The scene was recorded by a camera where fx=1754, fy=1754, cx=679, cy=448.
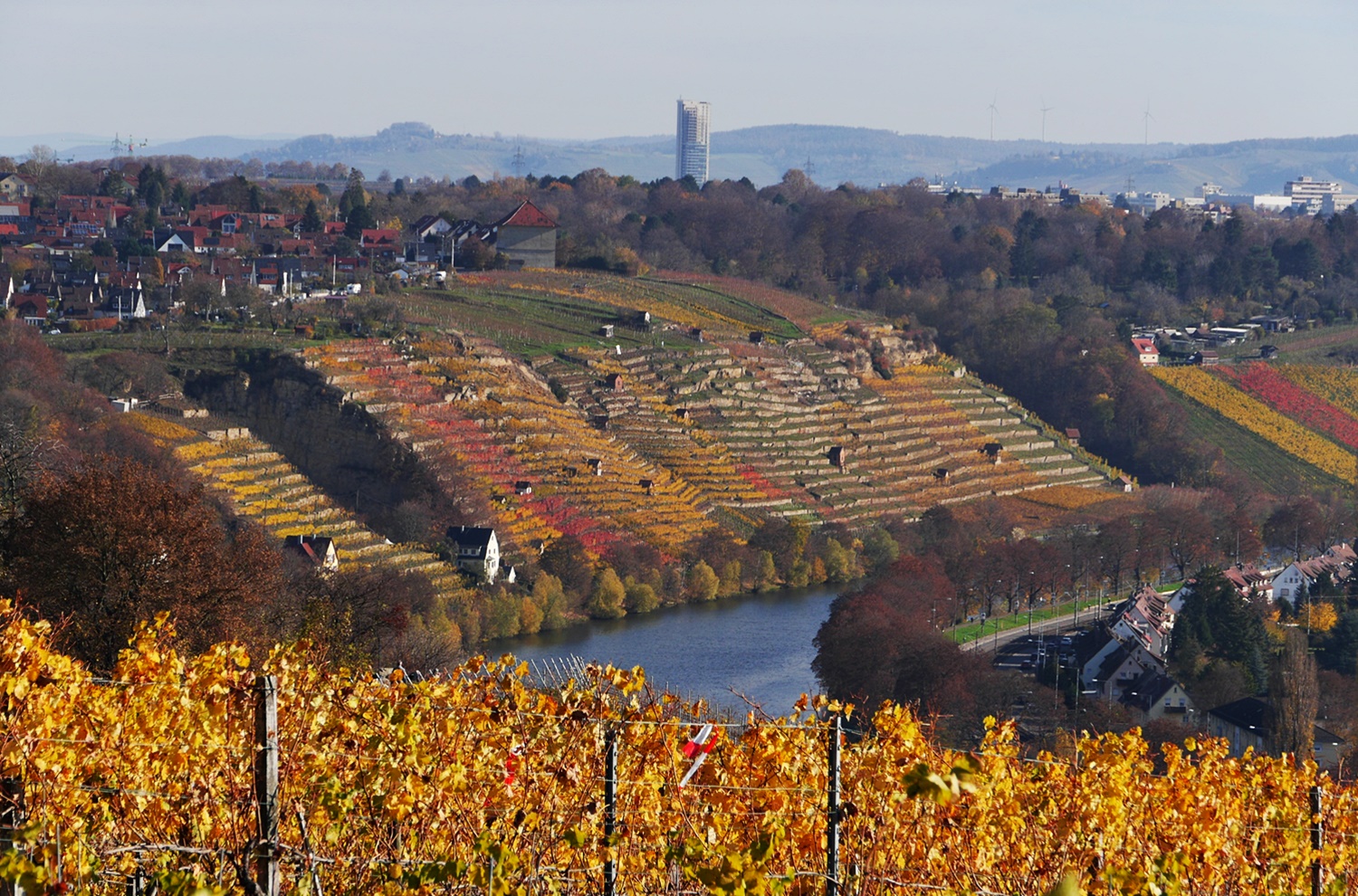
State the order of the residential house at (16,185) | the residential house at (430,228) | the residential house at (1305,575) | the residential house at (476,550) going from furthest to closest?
the residential house at (16,185)
the residential house at (430,228)
the residential house at (476,550)
the residential house at (1305,575)

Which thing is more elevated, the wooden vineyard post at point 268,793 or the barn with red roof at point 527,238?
the wooden vineyard post at point 268,793

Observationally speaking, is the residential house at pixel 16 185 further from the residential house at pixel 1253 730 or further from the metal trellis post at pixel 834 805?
the metal trellis post at pixel 834 805

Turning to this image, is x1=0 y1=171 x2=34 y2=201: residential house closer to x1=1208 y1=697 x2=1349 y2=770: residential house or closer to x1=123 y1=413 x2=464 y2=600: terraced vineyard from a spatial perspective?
x1=123 y1=413 x2=464 y2=600: terraced vineyard

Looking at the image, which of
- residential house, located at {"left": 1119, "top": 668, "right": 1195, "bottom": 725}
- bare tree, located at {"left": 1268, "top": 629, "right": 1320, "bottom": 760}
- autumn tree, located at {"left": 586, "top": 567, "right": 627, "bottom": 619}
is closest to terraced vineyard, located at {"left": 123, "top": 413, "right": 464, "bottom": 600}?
autumn tree, located at {"left": 586, "top": 567, "right": 627, "bottom": 619}

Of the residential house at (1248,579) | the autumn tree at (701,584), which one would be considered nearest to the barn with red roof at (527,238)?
the autumn tree at (701,584)

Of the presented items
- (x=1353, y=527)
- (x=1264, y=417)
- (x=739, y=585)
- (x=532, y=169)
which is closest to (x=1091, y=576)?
(x=739, y=585)

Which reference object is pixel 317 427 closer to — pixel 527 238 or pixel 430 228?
pixel 527 238
